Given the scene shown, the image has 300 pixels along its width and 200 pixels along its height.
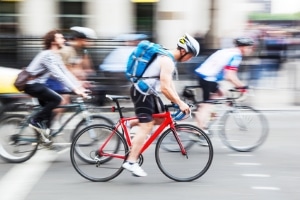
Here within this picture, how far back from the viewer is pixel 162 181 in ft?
21.1

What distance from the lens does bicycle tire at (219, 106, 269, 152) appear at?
788 cm

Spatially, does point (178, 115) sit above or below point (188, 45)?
below

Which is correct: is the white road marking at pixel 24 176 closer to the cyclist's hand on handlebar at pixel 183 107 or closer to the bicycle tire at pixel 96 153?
the bicycle tire at pixel 96 153

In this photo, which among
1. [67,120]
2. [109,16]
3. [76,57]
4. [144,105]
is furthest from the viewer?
[109,16]

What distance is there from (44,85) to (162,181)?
1.92m

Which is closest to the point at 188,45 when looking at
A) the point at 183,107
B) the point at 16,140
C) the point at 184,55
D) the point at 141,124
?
the point at 184,55

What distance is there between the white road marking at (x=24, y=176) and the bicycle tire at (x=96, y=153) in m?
0.53

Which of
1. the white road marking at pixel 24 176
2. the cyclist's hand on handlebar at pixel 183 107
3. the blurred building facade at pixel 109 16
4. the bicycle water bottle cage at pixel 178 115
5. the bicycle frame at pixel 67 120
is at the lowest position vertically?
the white road marking at pixel 24 176

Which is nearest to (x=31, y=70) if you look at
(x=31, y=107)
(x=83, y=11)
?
(x=31, y=107)

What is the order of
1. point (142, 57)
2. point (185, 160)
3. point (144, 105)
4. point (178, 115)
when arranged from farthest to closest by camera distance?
point (178, 115) < point (185, 160) < point (144, 105) < point (142, 57)

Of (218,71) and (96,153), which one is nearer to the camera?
(96,153)

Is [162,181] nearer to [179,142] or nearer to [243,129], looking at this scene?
[179,142]

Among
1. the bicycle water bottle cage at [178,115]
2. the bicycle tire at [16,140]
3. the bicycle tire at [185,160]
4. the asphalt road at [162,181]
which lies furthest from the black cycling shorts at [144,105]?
the bicycle tire at [16,140]

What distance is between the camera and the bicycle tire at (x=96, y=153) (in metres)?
6.36
